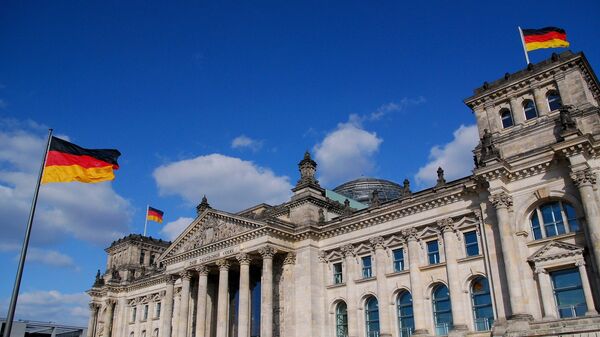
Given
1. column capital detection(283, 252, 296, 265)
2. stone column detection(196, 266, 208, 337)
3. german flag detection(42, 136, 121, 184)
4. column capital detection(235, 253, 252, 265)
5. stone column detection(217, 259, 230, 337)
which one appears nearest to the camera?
german flag detection(42, 136, 121, 184)

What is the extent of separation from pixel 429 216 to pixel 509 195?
6.34 m

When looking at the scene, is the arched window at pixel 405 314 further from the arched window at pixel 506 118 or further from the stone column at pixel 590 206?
the arched window at pixel 506 118

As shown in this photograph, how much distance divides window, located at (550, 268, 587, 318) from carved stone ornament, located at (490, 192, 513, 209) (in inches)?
181

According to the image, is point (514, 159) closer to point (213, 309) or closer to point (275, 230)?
point (275, 230)

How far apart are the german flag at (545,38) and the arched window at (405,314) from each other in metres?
18.9

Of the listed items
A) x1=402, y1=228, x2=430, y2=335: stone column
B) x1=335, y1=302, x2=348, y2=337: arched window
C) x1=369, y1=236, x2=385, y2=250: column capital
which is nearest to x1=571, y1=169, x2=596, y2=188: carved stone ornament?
x1=402, y1=228, x2=430, y2=335: stone column

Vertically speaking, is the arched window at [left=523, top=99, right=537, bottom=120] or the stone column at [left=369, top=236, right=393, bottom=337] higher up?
the arched window at [left=523, top=99, right=537, bottom=120]

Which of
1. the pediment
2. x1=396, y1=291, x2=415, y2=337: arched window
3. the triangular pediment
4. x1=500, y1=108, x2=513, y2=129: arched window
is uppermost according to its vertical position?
x1=500, y1=108, x2=513, y2=129: arched window

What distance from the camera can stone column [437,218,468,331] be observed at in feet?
109

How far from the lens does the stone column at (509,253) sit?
29.0 m

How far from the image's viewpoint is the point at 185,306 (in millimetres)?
47500

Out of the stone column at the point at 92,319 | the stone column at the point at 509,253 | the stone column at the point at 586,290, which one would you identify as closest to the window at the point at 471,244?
the stone column at the point at 509,253

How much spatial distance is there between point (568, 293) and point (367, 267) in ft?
48.4

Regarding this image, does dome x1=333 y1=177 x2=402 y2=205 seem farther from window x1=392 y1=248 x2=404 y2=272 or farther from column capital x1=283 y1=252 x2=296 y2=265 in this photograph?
window x1=392 y1=248 x2=404 y2=272
